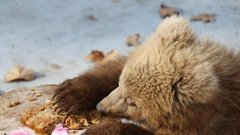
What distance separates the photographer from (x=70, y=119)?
3.23 metres

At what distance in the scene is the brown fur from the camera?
2.34 m

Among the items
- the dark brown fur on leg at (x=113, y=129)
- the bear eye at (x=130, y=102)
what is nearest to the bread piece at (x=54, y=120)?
the dark brown fur on leg at (x=113, y=129)

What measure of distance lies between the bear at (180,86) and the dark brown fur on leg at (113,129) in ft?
0.36

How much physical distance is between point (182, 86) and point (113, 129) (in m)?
0.61

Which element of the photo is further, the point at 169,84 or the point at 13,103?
the point at 13,103

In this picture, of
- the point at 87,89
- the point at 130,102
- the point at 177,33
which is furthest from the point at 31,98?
the point at 177,33

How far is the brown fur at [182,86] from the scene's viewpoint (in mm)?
2342

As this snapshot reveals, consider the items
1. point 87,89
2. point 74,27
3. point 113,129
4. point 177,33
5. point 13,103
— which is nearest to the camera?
point 177,33

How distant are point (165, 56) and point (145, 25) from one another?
3387mm

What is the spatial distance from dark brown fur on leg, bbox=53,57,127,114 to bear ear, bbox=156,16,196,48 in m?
0.65

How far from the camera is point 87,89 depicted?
3.16 m

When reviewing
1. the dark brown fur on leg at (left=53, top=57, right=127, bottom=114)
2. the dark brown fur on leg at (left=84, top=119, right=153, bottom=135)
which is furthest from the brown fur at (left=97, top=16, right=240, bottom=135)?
the dark brown fur on leg at (left=53, top=57, right=127, bottom=114)

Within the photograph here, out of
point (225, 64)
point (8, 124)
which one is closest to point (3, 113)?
point (8, 124)

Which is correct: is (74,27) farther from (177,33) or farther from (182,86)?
(182,86)
